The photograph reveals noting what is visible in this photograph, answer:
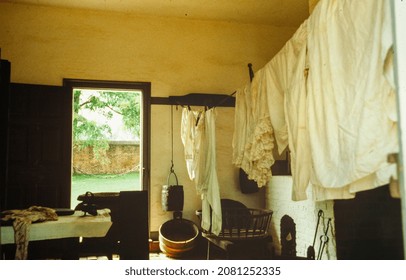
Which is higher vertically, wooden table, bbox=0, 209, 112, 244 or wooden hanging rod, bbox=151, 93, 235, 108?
wooden hanging rod, bbox=151, 93, 235, 108

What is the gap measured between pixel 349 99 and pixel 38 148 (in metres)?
3.61

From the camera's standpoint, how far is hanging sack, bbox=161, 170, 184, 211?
4.24 meters

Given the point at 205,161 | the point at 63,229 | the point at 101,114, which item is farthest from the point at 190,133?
the point at 101,114

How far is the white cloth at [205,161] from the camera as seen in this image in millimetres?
3102

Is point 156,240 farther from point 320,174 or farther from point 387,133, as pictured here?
point 387,133

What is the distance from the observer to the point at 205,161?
3396 mm

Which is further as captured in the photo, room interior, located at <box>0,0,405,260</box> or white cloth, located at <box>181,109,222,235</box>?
room interior, located at <box>0,0,405,260</box>

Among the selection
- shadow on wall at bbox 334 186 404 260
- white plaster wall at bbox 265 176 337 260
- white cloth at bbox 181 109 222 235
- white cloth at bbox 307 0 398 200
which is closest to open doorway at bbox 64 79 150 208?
white cloth at bbox 181 109 222 235

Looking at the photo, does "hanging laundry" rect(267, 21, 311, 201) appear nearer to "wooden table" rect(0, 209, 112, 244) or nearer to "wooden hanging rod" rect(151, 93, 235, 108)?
"wooden table" rect(0, 209, 112, 244)

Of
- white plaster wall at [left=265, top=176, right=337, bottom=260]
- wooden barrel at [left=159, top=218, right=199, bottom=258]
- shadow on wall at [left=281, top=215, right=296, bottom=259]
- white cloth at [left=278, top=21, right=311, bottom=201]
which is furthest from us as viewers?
wooden barrel at [left=159, top=218, right=199, bottom=258]

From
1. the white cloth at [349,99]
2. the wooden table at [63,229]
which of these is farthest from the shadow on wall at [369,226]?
the wooden table at [63,229]

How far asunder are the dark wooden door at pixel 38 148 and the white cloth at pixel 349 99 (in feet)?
10.6

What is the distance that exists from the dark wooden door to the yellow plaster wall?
33 cm

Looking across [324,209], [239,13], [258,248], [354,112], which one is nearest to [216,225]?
[258,248]
